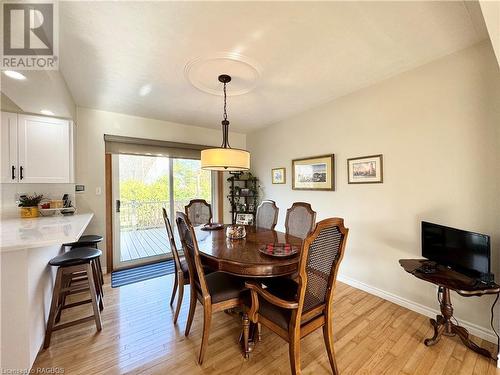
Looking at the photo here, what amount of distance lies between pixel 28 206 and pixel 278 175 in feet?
11.4

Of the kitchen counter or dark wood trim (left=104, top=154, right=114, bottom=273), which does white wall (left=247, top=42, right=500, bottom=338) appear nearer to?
the kitchen counter

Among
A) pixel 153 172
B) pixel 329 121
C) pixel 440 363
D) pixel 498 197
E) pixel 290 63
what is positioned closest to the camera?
pixel 440 363

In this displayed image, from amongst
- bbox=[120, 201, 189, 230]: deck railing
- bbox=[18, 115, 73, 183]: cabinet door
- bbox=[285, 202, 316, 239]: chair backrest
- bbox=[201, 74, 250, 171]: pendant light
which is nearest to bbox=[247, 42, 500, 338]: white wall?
bbox=[285, 202, 316, 239]: chair backrest

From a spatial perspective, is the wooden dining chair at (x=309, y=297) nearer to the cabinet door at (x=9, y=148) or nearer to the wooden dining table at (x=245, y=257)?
the wooden dining table at (x=245, y=257)

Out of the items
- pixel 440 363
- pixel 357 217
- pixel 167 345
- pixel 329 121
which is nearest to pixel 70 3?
pixel 167 345

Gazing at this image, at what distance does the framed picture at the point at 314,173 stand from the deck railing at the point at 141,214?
234cm

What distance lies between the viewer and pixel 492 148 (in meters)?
1.78

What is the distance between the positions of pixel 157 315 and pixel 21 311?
1079 millimetres

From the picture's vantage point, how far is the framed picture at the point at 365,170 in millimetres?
2512

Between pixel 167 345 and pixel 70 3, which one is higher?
pixel 70 3

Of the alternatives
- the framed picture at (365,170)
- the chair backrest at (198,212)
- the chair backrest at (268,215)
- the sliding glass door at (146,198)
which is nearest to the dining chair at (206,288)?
the chair backrest at (268,215)

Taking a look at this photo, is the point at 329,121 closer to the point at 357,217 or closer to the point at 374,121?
the point at 374,121

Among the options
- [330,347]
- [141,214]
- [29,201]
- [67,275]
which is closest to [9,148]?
[29,201]

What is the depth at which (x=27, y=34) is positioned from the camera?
1.53 m
